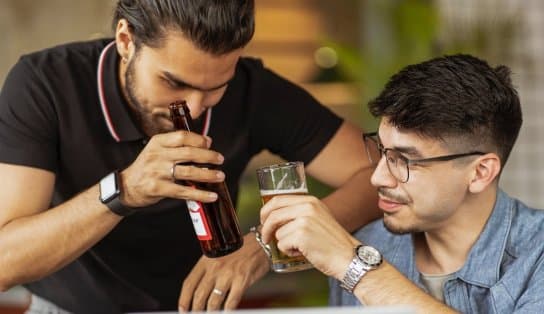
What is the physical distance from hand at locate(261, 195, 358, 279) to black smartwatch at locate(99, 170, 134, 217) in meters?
0.30

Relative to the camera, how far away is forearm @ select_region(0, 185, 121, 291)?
1625 mm

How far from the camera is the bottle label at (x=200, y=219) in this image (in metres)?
1.59

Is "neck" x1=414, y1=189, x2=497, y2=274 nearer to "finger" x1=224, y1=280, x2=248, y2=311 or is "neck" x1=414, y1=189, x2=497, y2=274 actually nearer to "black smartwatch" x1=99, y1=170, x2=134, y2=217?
"finger" x1=224, y1=280, x2=248, y2=311

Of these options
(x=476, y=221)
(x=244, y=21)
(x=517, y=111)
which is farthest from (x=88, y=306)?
(x=517, y=111)

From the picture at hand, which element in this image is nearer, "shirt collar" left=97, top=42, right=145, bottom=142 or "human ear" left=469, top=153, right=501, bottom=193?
"human ear" left=469, top=153, right=501, bottom=193

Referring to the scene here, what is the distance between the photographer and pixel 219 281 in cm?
169

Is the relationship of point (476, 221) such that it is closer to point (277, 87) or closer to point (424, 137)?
point (424, 137)

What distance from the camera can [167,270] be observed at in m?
2.06

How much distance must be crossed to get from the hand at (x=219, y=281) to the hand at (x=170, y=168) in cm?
20

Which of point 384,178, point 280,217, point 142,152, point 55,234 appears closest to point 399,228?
point 384,178

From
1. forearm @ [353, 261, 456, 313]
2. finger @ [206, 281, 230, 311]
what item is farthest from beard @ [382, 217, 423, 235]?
finger @ [206, 281, 230, 311]

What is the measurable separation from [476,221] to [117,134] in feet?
2.71

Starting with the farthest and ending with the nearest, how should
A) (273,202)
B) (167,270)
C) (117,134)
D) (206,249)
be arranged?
(167,270), (117,134), (206,249), (273,202)

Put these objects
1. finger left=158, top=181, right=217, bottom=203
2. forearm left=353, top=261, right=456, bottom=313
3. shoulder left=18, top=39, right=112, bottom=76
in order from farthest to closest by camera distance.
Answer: shoulder left=18, top=39, right=112, bottom=76 < finger left=158, top=181, right=217, bottom=203 < forearm left=353, top=261, right=456, bottom=313
